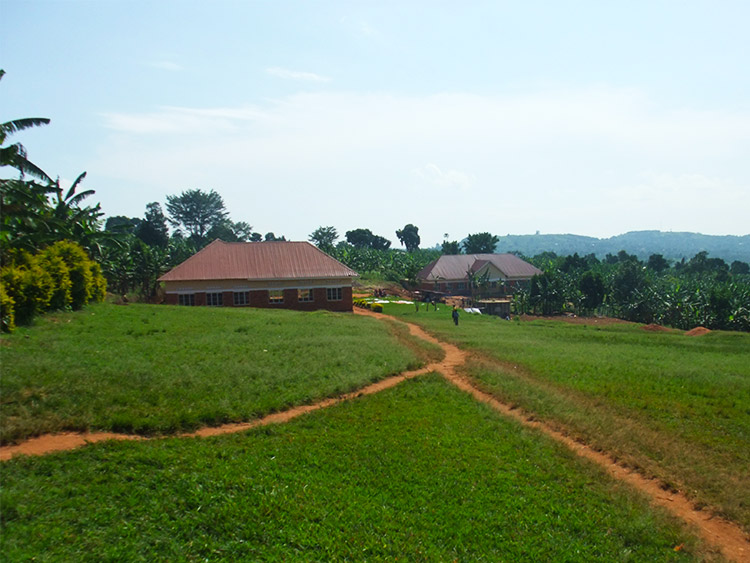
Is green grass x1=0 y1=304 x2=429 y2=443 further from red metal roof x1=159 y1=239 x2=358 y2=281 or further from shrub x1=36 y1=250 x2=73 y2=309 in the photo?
red metal roof x1=159 y1=239 x2=358 y2=281

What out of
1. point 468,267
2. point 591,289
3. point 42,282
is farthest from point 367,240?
point 42,282

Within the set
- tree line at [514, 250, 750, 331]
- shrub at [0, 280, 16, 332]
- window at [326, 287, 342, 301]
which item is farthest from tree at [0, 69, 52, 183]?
tree line at [514, 250, 750, 331]

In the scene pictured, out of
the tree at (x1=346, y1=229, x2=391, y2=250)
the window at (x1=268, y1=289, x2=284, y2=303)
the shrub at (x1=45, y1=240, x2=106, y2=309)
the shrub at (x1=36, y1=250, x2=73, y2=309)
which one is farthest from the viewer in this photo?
the tree at (x1=346, y1=229, x2=391, y2=250)

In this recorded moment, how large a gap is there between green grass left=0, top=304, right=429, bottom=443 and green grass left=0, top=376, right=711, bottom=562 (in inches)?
47.9

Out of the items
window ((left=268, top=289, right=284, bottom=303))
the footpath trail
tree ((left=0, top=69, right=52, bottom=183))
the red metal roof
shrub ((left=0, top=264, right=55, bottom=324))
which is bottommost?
the footpath trail

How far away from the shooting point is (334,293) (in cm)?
3938

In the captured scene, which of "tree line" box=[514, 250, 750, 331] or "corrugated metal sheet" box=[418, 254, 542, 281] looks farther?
"corrugated metal sheet" box=[418, 254, 542, 281]

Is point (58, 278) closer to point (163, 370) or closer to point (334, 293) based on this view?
point (163, 370)

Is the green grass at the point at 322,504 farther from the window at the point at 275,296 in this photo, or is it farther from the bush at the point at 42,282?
the window at the point at 275,296

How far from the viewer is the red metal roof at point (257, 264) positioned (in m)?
37.2

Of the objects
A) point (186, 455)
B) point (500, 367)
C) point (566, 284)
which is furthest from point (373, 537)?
point (566, 284)

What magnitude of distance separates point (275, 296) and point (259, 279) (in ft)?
6.22

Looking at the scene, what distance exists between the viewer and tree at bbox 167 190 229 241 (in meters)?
101

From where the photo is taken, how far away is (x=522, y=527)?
7.38m
